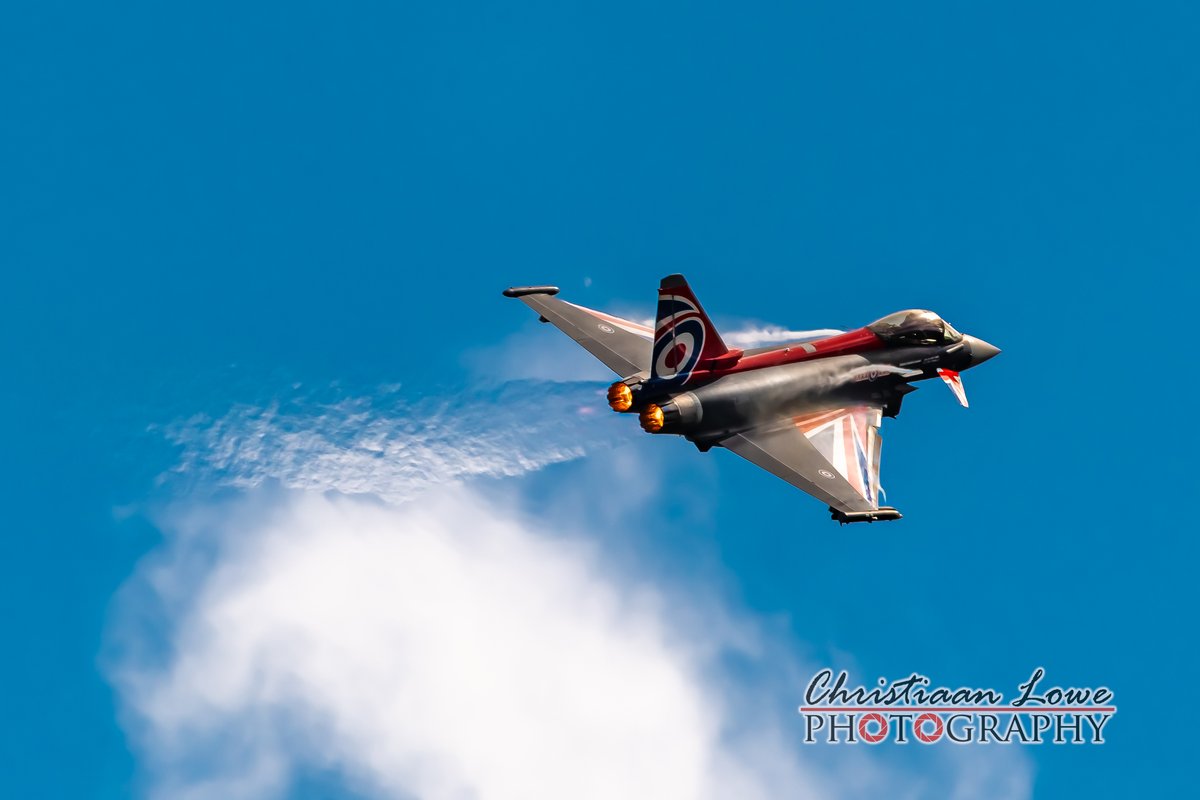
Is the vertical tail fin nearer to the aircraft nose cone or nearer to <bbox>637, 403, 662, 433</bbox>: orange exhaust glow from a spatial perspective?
<bbox>637, 403, 662, 433</bbox>: orange exhaust glow

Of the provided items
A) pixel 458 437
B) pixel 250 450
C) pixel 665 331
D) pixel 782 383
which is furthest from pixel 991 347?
pixel 250 450

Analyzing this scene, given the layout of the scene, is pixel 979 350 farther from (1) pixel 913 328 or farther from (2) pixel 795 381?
(2) pixel 795 381

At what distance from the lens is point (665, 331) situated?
55.4 m

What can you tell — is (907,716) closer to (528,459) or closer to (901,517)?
(901,517)

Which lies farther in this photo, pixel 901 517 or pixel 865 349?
pixel 865 349

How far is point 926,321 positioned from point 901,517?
10.1m

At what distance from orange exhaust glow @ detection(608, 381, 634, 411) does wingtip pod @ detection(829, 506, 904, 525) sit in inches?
259

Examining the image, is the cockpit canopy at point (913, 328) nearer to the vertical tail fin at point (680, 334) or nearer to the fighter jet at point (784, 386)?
the fighter jet at point (784, 386)

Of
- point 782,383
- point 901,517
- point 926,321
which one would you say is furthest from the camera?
point 926,321

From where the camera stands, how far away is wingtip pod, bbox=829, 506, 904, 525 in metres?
53.4

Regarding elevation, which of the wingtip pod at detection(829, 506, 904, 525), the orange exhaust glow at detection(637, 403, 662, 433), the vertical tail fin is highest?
the vertical tail fin

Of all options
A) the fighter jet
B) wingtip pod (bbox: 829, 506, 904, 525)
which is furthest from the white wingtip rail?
wingtip pod (bbox: 829, 506, 904, 525)

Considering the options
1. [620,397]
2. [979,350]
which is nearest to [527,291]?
[620,397]

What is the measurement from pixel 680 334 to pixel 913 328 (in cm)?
958
